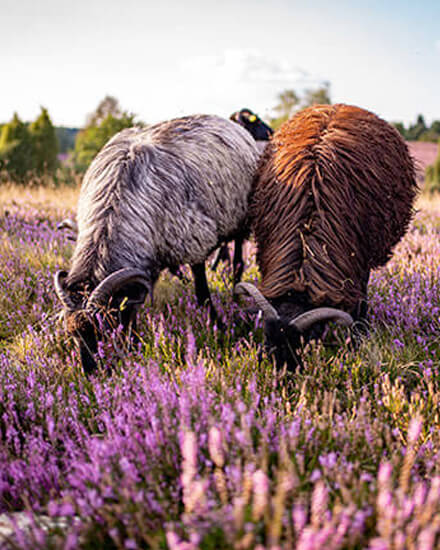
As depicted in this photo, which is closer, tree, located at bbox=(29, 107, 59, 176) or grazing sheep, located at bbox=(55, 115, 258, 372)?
grazing sheep, located at bbox=(55, 115, 258, 372)

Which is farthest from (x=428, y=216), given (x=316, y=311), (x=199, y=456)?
(x=199, y=456)

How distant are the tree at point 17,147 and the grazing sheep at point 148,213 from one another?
17.3 metres

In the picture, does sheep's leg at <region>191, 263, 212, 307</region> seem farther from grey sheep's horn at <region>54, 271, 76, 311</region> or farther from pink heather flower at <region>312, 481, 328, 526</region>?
pink heather flower at <region>312, 481, 328, 526</region>

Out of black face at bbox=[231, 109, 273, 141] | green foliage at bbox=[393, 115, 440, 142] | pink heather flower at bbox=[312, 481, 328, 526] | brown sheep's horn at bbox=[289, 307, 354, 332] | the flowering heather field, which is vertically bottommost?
the flowering heather field

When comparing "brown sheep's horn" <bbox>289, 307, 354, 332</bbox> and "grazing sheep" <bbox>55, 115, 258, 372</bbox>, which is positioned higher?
"grazing sheep" <bbox>55, 115, 258, 372</bbox>

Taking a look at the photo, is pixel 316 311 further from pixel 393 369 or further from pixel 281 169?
pixel 281 169

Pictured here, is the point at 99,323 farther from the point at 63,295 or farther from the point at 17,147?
the point at 17,147

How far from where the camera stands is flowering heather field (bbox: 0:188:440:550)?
1579 mm

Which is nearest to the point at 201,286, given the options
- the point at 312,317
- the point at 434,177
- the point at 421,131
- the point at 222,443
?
the point at 312,317

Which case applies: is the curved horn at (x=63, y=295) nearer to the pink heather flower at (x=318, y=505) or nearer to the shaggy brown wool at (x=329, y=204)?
the shaggy brown wool at (x=329, y=204)

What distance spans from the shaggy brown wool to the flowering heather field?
0.57m

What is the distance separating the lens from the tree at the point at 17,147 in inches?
784

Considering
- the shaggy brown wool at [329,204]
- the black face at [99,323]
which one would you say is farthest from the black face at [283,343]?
the black face at [99,323]

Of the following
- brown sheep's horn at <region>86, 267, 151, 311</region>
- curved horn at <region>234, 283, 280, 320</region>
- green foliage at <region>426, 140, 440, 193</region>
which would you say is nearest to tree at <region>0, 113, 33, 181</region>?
brown sheep's horn at <region>86, 267, 151, 311</region>
